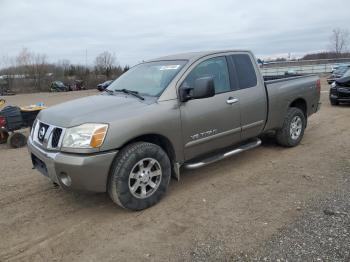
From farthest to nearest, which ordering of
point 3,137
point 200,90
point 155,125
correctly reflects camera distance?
point 3,137 < point 200,90 < point 155,125

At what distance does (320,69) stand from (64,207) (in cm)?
3829

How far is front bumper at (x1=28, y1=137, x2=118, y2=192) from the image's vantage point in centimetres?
373

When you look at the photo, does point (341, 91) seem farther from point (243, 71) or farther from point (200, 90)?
point (200, 90)

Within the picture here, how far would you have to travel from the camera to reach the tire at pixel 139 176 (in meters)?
3.93

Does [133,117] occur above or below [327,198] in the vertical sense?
above

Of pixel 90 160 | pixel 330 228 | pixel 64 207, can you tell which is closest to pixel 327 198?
pixel 330 228

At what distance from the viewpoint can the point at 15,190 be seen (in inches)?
201

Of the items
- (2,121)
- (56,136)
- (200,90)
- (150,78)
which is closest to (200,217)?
(200,90)

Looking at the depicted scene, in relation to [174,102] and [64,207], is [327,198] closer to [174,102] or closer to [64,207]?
[174,102]

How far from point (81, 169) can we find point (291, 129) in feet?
13.7

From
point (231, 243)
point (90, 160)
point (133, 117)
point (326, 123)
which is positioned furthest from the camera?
point (326, 123)

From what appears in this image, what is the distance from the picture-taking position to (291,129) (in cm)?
648

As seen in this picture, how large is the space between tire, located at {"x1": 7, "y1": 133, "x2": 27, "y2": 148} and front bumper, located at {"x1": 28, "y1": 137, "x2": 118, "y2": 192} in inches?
196

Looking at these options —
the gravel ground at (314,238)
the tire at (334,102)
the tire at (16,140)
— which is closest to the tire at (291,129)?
the gravel ground at (314,238)
